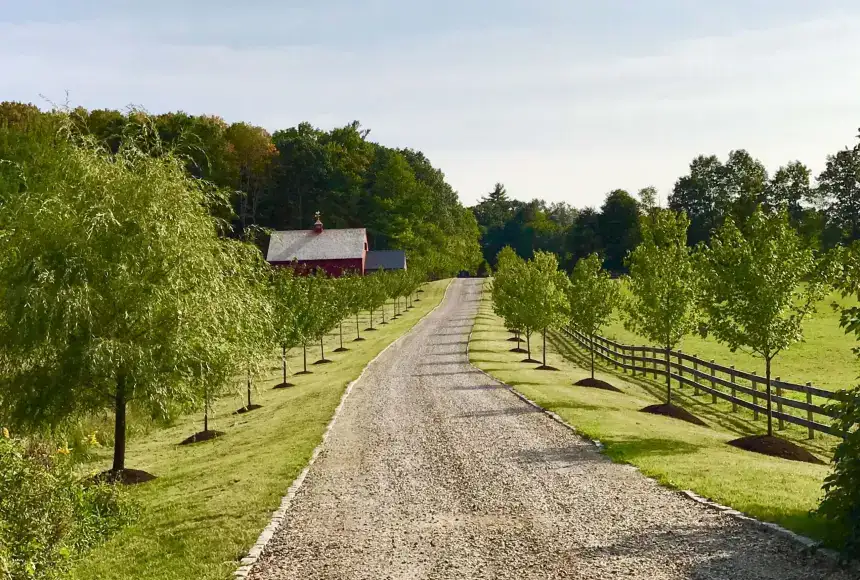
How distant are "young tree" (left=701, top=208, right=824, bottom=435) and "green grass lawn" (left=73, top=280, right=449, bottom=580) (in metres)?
12.3

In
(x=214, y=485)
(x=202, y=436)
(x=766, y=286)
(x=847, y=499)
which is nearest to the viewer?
(x=847, y=499)

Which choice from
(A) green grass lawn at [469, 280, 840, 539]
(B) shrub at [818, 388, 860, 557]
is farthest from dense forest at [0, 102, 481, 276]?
(B) shrub at [818, 388, 860, 557]

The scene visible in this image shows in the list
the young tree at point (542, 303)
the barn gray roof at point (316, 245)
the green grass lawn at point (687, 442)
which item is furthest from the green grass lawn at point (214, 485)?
the barn gray roof at point (316, 245)

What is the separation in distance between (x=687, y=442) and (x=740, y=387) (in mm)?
8664

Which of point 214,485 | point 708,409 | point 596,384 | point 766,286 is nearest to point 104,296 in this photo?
point 214,485

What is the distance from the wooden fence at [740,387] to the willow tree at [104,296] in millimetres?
14547

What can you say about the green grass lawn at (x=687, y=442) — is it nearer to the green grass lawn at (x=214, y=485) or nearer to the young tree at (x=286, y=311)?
the green grass lawn at (x=214, y=485)

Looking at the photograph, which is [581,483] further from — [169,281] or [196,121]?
[196,121]

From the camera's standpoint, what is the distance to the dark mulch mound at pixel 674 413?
82.0 ft

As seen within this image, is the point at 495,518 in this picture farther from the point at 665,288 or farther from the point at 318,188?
the point at 318,188

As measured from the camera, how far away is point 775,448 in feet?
Answer: 63.3

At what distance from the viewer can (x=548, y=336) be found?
58594 millimetres

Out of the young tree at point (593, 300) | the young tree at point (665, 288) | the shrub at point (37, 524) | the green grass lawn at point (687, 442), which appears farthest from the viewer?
the young tree at point (593, 300)

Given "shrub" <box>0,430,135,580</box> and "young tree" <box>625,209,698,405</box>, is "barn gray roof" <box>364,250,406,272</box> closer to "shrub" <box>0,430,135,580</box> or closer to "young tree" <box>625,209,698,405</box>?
"young tree" <box>625,209,698,405</box>
